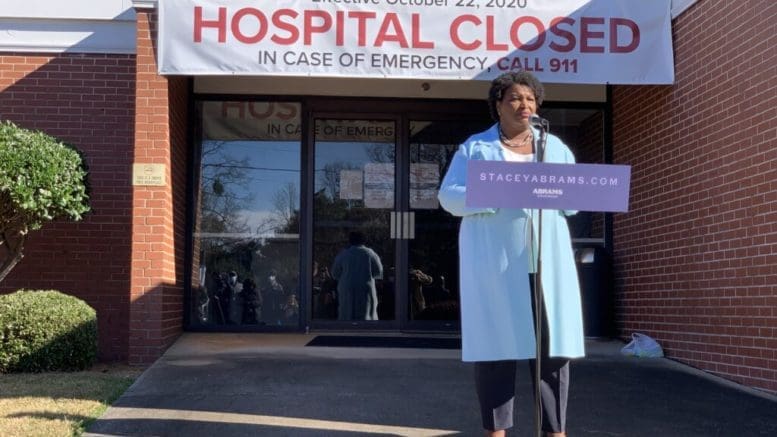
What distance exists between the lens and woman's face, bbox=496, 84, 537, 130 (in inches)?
152

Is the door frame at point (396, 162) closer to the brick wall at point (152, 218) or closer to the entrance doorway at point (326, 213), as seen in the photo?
the entrance doorway at point (326, 213)

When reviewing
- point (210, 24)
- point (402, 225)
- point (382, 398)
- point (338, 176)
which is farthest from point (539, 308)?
point (338, 176)

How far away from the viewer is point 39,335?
6570 mm

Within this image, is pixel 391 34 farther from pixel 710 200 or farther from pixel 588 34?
pixel 710 200

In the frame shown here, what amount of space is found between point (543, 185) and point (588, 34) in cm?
442

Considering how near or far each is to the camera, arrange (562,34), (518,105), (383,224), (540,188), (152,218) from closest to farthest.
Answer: (540,188)
(518,105)
(152,218)
(562,34)
(383,224)

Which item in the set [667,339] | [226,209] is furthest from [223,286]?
[667,339]

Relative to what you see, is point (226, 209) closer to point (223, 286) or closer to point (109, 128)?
point (223, 286)

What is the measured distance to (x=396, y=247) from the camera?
881 centimetres

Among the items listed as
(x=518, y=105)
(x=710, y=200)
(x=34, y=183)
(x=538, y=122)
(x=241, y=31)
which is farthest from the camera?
(x=241, y=31)

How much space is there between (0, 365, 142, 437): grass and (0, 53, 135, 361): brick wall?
1323mm

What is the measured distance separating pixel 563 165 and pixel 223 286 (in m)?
5.85

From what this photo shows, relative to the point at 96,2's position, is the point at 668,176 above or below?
below

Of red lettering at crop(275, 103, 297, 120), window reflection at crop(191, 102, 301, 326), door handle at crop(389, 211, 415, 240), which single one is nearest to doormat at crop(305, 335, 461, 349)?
window reflection at crop(191, 102, 301, 326)
